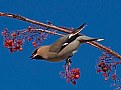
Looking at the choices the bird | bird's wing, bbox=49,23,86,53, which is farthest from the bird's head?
bird's wing, bbox=49,23,86,53

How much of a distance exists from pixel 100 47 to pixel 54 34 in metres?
0.38

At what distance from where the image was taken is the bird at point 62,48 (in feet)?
14.8

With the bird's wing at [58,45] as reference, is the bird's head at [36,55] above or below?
below

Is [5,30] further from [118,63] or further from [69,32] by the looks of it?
[118,63]

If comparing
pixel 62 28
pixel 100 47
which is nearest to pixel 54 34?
pixel 62 28

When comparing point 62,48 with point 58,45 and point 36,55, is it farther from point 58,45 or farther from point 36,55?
point 36,55

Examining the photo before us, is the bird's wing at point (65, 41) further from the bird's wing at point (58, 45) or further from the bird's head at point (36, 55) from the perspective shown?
the bird's head at point (36, 55)

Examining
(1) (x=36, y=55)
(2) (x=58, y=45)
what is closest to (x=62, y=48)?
(2) (x=58, y=45)

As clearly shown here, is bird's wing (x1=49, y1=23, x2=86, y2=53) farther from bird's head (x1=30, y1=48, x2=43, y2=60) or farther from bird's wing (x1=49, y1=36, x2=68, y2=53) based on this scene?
bird's head (x1=30, y1=48, x2=43, y2=60)

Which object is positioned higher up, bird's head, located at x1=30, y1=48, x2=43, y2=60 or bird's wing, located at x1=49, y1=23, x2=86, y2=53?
bird's wing, located at x1=49, y1=23, x2=86, y2=53

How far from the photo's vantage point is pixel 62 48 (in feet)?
15.0

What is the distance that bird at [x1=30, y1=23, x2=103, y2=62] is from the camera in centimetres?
450

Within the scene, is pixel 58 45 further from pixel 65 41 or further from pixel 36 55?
→ pixel 36 55

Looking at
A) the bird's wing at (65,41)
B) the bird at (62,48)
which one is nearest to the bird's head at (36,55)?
the bird at (62,48)
